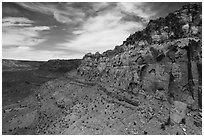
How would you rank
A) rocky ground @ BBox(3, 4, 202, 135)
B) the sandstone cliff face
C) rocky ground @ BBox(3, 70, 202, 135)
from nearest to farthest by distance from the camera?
1. rocky ground @ BBox(3, 70, 202, 135)
2. rocky ground @ BBox(3, 4, 202, 135)
3. the sandstone cliff face

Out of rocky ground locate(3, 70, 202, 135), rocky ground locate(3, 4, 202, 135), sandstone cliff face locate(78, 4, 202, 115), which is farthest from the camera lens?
sandstone cliff face locate(78, 4, 202, 115)

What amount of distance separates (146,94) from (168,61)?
6501 mm

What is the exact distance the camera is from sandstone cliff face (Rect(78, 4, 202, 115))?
2995 centimetres

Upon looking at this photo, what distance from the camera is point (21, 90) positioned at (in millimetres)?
Result: 77062

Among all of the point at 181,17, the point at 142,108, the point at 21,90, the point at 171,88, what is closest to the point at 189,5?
the point at 181,17

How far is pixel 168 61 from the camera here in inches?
1264

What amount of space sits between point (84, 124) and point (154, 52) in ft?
56.7

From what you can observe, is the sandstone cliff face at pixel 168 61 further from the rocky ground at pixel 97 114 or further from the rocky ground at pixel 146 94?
Answer: the rocky ground at pixel 97 114

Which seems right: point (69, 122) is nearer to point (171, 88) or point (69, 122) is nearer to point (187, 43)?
point (171, 88)

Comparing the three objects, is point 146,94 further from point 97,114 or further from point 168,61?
point 97,114

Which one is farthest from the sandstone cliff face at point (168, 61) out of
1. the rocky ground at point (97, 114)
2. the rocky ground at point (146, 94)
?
the rocky ground at point (97, 114)

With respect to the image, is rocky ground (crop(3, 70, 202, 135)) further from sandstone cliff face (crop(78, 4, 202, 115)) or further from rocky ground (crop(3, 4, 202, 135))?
sandstone cliff face (crop(78, 4, 202, 115))

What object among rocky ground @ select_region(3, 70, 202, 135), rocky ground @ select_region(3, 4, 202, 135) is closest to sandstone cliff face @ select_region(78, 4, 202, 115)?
rocky ground @ select_region(3, 4, 202, 135)

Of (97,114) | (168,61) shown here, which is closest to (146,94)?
(168,61)
